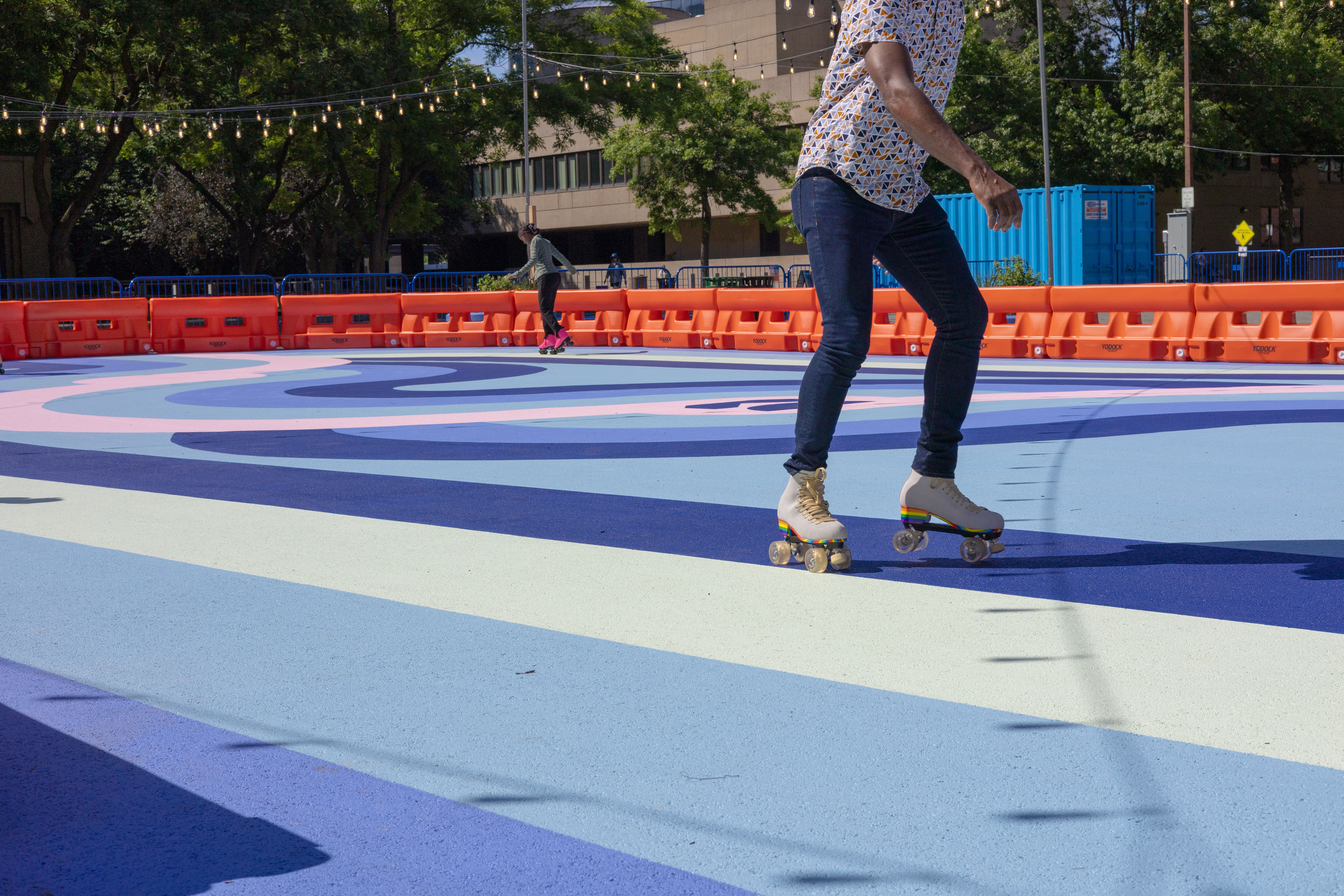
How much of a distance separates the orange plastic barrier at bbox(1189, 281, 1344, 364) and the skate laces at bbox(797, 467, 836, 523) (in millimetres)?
12438

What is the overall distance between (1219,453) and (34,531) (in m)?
6.37

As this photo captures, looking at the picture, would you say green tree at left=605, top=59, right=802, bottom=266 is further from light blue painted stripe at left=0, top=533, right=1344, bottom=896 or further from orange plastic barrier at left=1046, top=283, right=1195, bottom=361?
light blue painted stripe at left=0, top=533, right=1344, bottom=896

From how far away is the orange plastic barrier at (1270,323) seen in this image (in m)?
15.8

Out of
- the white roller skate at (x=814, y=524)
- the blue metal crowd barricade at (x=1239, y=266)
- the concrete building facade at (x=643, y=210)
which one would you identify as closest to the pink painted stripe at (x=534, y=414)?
the white roller skate at (x=814, y=524)

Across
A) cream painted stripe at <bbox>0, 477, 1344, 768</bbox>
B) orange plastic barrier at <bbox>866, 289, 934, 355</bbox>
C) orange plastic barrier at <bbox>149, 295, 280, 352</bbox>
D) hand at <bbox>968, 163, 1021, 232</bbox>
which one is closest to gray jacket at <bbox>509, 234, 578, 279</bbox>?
orange plastic barrier at <bbox>866, 289, 934, 355</bbox>

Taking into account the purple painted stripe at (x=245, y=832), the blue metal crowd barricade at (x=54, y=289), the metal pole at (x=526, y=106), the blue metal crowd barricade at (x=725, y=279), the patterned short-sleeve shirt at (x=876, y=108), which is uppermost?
the metal pole at (x=526, y=106)

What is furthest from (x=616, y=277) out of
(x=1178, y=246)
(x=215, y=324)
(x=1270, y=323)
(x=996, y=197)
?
(x=996, y=197)

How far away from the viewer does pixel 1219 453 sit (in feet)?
26.7

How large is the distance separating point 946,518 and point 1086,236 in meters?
30.8

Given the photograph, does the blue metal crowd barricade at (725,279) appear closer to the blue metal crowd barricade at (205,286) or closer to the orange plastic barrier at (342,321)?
the blue metal crowd barricade at (205,286)

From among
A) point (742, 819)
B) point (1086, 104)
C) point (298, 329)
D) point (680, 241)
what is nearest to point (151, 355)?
point (298, 329)

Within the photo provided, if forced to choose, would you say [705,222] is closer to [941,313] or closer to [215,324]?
[215,324]

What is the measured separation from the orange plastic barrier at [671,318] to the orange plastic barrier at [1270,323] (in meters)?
7.91

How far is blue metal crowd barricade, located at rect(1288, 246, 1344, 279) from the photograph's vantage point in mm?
35438
